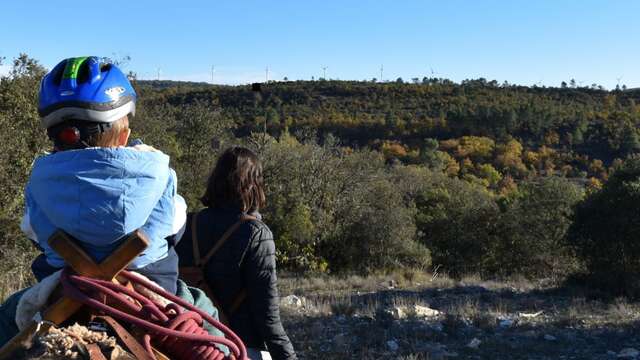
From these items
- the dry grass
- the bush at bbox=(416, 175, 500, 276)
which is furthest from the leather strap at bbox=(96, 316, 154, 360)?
the bush at bbox=(416, 175, 500, 276)

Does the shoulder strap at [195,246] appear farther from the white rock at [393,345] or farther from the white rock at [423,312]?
the white rock at [423,312]

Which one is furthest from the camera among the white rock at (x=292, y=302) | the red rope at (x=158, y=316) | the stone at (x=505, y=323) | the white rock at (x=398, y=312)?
the white rock at (x=292, y=302)

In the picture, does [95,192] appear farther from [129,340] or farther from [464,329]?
[464,329]

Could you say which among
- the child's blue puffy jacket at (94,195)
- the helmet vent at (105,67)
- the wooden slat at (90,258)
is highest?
the helmet vent at (105,67)

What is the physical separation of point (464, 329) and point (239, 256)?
7216 millimetres

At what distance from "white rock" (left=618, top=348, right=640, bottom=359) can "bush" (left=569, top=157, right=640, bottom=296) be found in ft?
24.8

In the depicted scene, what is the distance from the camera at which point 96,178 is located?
1.48m

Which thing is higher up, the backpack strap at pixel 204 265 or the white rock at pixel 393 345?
the backpack strap at pixel 204 265

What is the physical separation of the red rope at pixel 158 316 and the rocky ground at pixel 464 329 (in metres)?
5.97

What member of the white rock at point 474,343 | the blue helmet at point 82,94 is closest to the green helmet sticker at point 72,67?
the blue helmet at point 82,94

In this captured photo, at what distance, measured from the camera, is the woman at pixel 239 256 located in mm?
2668

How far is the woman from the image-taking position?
8.75 ft

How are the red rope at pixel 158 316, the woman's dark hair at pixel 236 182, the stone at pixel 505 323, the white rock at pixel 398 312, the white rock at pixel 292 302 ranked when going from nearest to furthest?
the red rope at pixel 158 316, the woman's dark hair at pixel 236 182, the stone at pixel 505 323, the white rock at pixel 398 312, the white rock at pixel 292 302

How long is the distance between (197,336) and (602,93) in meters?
81.8
